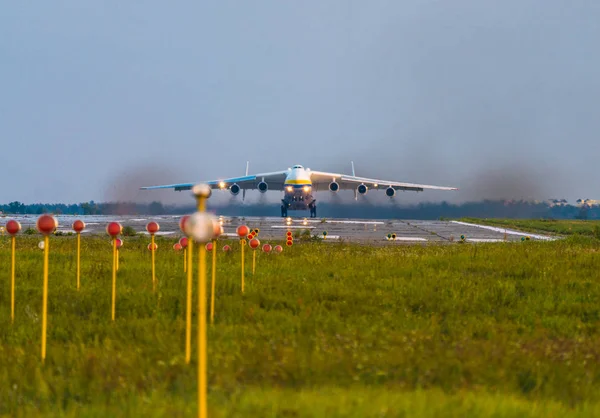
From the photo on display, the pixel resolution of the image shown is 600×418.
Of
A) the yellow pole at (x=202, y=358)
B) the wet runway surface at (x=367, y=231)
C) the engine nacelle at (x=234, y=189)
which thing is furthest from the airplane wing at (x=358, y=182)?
the yellow pole at (x=202, y=358)

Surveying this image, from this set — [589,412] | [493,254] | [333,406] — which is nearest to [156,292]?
[333,406]

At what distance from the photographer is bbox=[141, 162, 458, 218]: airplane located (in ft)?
161

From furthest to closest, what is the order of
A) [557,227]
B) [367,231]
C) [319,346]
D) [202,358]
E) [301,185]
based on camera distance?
[301,185] → [557,227] → [367,231] → [319,346] → [202,358]

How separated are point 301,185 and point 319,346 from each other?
43148 millimetres

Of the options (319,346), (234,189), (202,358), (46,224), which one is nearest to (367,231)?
(319,346)

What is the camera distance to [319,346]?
556 cm

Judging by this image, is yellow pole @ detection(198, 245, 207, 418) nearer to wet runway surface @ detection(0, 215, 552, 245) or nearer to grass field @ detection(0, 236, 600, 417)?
grass field @ detection(0, 236, 600, 417)

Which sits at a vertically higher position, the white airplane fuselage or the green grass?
the white airplane fuselage

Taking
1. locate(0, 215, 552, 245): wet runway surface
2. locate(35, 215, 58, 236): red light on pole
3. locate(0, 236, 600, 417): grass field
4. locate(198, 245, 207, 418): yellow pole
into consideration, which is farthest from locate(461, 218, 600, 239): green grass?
locate(198, 245, 207, 418): yellow pole

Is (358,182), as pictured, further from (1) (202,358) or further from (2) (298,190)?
(1) (202,358)

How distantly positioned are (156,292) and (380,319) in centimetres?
332

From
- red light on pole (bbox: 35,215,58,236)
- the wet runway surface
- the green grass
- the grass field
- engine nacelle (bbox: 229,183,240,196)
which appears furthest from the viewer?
engine nacelle (bbox: 229,183,240,196)

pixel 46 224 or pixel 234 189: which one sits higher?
pixel 234 189

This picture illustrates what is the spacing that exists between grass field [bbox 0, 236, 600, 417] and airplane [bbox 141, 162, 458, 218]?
125 feet
